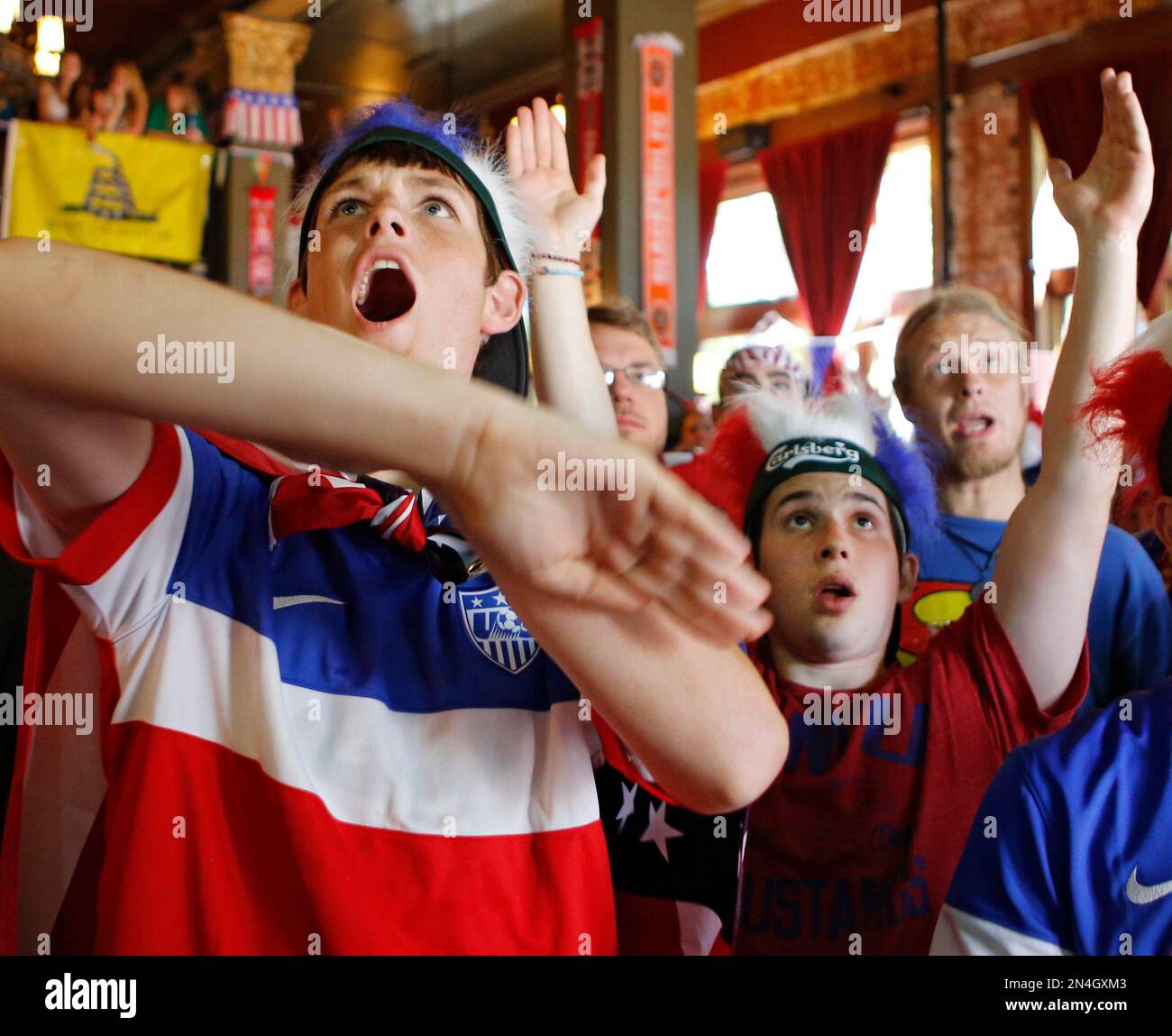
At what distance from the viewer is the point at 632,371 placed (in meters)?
2.66

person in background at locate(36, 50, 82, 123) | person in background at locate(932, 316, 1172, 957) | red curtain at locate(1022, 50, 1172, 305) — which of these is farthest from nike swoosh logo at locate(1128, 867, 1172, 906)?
person in background at locate(36, 50, 82, 123)

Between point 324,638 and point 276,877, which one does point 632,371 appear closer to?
point 324,638

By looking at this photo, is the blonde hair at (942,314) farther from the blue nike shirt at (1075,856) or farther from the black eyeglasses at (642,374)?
the blue nike shirt at (1075,856)

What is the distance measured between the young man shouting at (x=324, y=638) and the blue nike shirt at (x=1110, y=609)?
994 mm

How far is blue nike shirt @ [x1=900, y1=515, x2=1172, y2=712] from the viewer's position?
181 centimetres

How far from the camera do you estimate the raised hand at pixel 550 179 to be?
5.24ft

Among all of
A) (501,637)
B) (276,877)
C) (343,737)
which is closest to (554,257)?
(501,637)

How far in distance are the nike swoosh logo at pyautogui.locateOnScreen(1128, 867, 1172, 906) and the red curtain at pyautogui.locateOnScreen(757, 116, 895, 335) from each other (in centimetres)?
708

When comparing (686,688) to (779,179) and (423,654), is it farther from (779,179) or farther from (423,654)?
(779,179)

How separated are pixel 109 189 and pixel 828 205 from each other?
4.61 metres

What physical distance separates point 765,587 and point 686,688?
0.17 m

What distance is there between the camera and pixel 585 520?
76 cm

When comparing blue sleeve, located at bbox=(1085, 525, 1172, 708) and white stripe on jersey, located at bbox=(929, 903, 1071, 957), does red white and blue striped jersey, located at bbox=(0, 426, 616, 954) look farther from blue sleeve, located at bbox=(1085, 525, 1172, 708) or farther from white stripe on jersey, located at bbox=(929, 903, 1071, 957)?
blue sleeve, located at bbox=(1085, 525, 1172, 708)

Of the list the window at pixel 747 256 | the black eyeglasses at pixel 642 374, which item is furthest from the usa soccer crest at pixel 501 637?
the window at pixel 747 256
